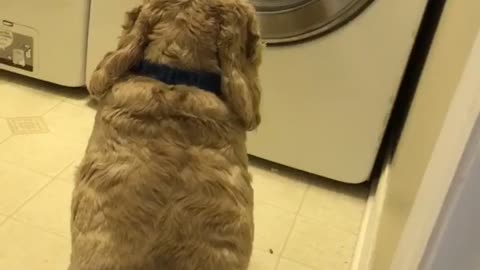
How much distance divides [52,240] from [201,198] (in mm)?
639

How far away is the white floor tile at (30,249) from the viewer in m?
1.50

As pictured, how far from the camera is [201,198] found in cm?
108

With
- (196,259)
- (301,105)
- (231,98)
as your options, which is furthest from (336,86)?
(196,259)

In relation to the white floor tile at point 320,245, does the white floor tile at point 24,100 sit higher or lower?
higher

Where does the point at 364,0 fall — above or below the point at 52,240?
above

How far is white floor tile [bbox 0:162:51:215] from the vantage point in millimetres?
1662

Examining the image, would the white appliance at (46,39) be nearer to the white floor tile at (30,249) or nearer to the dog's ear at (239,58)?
the white floor tile at (30,249)

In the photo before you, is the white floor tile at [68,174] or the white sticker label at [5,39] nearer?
the white floor tile at [68,174]

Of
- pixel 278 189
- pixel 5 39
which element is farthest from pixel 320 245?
pixel 5 39

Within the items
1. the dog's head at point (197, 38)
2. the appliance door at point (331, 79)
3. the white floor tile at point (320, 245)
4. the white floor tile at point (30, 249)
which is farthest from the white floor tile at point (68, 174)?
the dog's head at point (197, 38)

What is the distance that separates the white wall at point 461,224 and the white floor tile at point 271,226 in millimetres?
840

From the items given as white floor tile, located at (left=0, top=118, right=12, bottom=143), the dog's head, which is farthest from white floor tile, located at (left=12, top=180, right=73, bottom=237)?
the dog's head

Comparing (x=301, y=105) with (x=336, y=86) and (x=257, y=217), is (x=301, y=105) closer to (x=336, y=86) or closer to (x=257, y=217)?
(x=336, y=86)

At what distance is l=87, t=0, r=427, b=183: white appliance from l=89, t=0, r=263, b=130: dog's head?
569 millimetres
